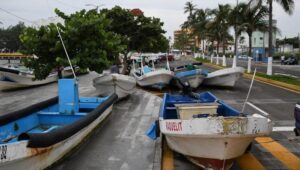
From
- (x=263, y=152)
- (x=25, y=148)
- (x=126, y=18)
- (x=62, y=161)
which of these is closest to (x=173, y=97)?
(x=263, y=152)

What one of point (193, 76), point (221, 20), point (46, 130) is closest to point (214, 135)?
point (46, 130)

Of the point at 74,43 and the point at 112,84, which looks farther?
the point at 112,84

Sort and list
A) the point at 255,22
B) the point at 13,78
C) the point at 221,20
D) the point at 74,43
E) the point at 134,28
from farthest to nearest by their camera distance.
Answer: the point at 221,20 → the point at 255,22 → the point at 134,28 → the point at 13,78 → the point at 74,43

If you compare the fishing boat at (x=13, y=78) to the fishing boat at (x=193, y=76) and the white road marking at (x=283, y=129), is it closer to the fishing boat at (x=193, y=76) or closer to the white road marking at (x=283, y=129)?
the fishing boat at (x=193, y=76)

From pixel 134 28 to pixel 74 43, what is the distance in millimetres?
13919

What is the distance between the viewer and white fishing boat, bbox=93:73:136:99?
49.3 feet

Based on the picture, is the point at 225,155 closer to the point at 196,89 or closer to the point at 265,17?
the point at 196,89

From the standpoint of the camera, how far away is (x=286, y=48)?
104 metres

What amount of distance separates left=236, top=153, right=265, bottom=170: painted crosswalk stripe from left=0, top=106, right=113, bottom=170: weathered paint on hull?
3.21 meters

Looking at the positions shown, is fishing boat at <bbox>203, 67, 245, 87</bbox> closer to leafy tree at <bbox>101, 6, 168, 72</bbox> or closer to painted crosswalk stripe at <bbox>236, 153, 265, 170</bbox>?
leafy tree at <bbox>101, 6, 168, 72</bbox>

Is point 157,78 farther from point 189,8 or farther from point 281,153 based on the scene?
point 189,8

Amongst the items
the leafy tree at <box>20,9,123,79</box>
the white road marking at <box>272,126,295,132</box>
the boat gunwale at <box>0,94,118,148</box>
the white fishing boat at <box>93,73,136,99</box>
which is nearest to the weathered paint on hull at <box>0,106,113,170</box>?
the boat gunwale at <box>0,94,118,148</box>

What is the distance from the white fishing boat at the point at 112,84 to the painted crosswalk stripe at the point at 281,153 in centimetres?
736

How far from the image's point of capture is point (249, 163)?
730 centimetres
